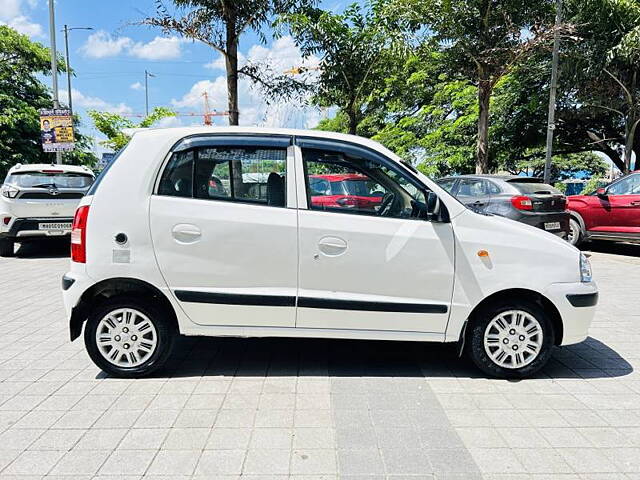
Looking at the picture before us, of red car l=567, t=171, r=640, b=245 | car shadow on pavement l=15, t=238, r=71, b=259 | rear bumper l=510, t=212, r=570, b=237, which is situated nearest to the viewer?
rear bumper l=510, t=212, r=570, b=237

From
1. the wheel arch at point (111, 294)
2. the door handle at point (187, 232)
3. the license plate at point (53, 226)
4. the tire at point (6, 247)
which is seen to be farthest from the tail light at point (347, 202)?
the tire at point (6, 247)

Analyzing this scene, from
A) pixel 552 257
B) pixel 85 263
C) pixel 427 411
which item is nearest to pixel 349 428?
pixel 427 411

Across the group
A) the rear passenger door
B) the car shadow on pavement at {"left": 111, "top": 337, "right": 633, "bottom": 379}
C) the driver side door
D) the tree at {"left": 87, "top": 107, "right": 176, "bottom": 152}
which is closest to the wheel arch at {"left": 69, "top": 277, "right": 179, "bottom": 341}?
the rear passenger door

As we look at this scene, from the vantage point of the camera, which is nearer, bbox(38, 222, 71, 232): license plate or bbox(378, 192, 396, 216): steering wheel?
bbox(378, 192, 396, 216): steering wheel

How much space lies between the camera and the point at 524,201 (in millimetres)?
8102

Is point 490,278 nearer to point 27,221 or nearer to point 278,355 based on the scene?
point 278,355

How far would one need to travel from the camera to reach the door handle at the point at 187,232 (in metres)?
3.52

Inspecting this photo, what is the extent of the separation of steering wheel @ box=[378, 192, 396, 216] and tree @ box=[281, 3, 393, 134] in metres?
9.83

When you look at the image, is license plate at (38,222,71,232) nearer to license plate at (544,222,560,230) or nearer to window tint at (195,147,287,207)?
window tint at (195,147,287,207)

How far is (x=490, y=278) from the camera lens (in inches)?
142

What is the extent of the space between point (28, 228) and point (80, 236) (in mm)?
6621

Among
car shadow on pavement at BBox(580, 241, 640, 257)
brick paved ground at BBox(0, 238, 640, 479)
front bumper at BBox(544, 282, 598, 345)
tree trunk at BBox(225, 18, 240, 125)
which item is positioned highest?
tree trunk at BBox(225, 18, 240, 125)

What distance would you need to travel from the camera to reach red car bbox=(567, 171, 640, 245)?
30.3 ft

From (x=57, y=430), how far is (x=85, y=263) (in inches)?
46.7
